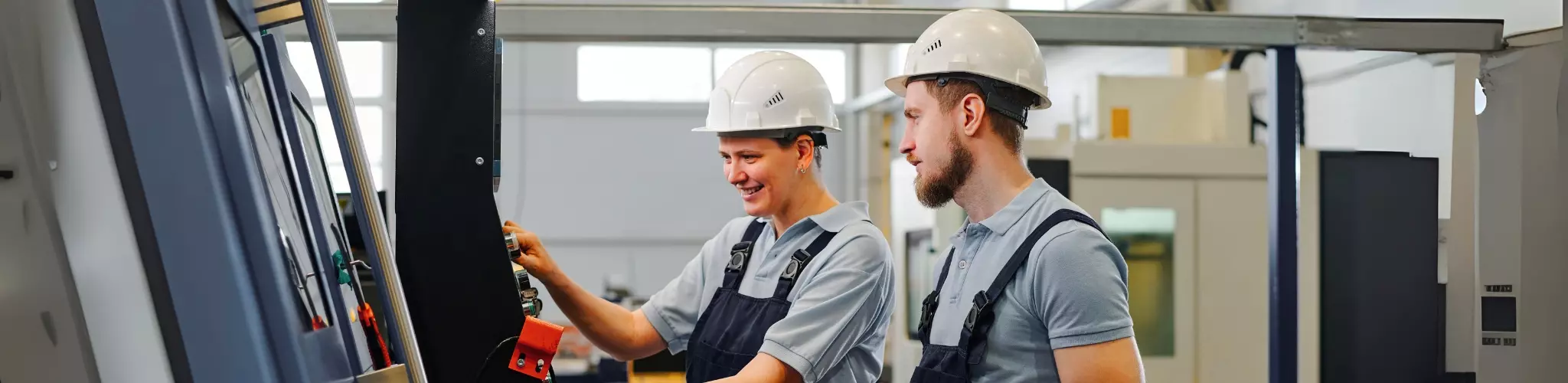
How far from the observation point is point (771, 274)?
8.38 ft

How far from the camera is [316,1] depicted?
1.33 metres

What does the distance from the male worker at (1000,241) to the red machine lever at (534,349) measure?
63 cm

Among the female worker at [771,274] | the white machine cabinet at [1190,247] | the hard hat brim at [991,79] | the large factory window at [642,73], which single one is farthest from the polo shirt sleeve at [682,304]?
the large factory window at [642,73]

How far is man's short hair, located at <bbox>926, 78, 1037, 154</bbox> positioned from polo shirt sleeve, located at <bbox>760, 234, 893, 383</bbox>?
1.55ft

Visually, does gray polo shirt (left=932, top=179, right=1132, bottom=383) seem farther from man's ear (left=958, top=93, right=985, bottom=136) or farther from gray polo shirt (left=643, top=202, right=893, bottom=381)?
gray polo shirt (left=643, top=202, right=893, bottom=381)

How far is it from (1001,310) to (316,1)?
107 centimetres

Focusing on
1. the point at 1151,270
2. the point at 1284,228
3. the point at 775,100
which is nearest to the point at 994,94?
the point at 775,100

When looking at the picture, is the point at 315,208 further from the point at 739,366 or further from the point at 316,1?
the point at 739,366

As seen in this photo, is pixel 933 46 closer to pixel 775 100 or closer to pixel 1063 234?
pixel 1063 234

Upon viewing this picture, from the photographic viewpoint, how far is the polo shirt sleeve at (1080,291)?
1696mm

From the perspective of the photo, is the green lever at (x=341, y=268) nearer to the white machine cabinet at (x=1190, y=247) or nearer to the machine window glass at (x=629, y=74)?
the white machine cabinet at (x=1190, y=247)

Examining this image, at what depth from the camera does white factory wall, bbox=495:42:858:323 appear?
10383mm

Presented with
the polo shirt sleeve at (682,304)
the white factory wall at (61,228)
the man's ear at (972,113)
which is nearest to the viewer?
the white factory wall at (61,228)

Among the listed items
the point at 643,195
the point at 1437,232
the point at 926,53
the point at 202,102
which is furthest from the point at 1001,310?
the point at 643,195
